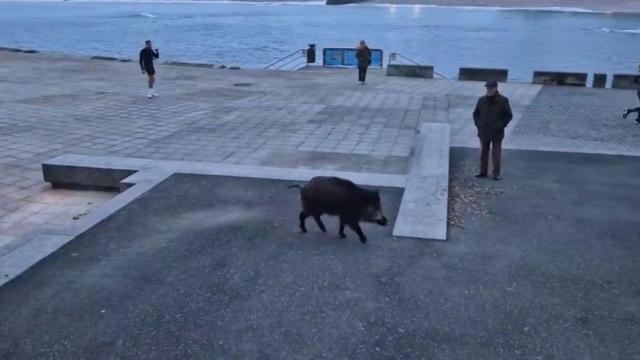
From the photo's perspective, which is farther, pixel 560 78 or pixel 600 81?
pixel 560 78

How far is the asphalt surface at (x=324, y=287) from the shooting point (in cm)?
492

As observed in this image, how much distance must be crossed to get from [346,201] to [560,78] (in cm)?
2020

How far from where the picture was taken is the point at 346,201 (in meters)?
6.57

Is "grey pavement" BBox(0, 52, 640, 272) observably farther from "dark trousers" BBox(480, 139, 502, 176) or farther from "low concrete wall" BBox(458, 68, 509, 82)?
"dark trousers" BBox(480, 139, 502, 176)

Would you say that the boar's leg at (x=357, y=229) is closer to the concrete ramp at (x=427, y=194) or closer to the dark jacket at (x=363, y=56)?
the concrete ramp at (x=427, y=194)

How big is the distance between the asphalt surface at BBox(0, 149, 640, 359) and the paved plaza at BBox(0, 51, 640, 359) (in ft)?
0.07

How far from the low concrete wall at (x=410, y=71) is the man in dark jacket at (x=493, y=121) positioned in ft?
55.0

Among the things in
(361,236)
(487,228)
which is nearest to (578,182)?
(487,228)

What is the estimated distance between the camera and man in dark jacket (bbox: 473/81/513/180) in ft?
31.0

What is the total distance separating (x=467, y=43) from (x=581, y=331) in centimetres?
8604

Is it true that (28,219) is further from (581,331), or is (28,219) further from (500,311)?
(581,331)

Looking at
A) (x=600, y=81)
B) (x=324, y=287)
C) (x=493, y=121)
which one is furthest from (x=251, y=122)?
(x=600, y=81)

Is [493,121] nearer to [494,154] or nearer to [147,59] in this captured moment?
[494,154]

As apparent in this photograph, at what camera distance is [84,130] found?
13906mm
